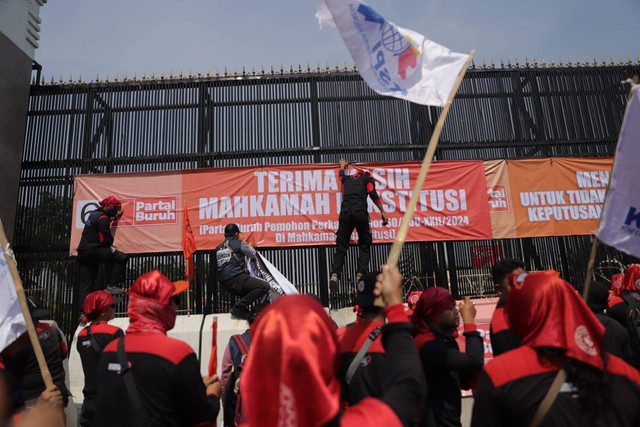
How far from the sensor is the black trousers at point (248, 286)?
669 cm

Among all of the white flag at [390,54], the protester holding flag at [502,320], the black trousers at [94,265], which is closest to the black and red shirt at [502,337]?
the protester holding flag at [502,320]

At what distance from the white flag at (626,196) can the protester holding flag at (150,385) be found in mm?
2353

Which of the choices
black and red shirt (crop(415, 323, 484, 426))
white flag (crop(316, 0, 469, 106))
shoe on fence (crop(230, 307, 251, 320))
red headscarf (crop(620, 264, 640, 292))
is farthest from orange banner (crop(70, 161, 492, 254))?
black and red shirt (crop(415, 323, 484, 426))

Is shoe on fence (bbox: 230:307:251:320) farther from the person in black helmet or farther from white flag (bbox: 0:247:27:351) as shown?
white flag (bbox: 0:247:27:351)

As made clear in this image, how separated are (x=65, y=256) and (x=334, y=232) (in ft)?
17.3

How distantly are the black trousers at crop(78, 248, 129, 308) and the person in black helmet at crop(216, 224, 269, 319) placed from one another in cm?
240

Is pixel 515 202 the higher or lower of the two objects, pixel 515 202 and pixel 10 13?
the lower

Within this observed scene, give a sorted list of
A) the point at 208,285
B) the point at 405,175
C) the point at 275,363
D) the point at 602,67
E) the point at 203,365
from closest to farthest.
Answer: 1. the point at 275,363
2. the point at 203,365
3. the point at 208,285
4. the point at 405,175
5. the point at 602,67

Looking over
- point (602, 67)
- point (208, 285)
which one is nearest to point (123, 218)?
point (208, 285)

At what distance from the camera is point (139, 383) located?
2535mm

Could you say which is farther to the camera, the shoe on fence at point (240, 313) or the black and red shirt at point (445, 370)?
the shoe on fence at point (240, 313)

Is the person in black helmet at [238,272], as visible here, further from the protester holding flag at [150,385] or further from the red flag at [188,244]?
the protester holding flag at [150,385]

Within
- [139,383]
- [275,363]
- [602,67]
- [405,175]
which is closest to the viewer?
[275,363]

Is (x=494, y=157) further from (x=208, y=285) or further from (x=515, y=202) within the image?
(x=208, y=285)
